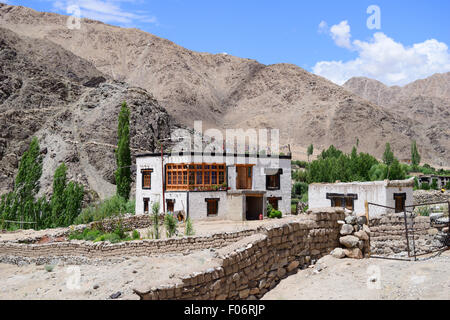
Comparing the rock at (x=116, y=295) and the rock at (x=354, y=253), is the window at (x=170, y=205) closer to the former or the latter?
the rock at (x=116, y=295)

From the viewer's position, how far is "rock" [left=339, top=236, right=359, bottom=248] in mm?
10430

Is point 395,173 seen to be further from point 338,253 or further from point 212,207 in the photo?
point 338,253

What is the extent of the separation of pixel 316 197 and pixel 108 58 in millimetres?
118233

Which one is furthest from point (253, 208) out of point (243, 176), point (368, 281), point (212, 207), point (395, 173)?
point (368, 281)

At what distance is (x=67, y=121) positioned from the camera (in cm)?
6138

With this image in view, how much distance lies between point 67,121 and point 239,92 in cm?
8482

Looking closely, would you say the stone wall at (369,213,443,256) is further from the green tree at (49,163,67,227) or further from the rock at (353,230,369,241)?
the green tree at (49,163,67,227)

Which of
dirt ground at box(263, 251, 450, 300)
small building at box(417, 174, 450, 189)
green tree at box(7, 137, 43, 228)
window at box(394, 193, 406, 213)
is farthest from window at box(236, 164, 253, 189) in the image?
small building at box(417, 174, 450, 189)

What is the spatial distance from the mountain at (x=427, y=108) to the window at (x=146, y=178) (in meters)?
99.8

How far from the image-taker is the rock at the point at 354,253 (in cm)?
1027

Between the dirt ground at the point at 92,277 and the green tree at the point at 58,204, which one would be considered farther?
the green tree at the point at 58,204

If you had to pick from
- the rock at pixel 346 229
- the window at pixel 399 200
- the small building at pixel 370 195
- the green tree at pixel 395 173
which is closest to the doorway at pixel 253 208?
the small building at pixel 370 195

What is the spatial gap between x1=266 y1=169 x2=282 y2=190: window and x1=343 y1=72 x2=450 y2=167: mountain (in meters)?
92.4
